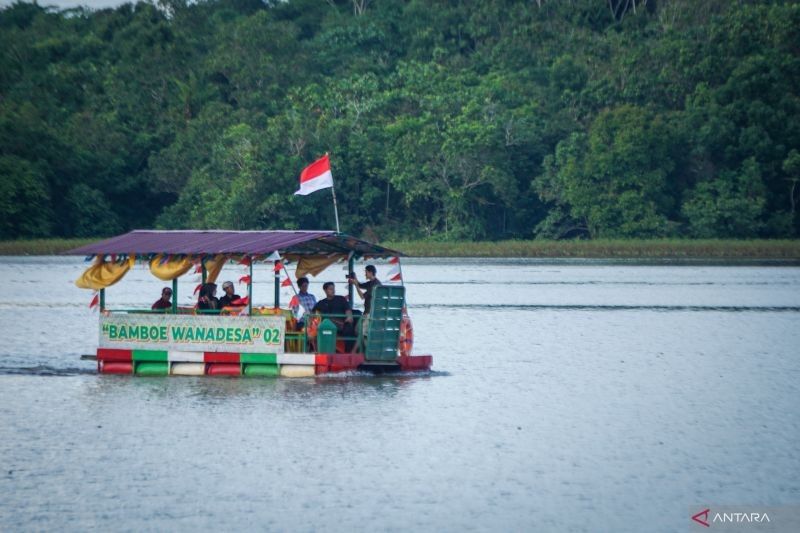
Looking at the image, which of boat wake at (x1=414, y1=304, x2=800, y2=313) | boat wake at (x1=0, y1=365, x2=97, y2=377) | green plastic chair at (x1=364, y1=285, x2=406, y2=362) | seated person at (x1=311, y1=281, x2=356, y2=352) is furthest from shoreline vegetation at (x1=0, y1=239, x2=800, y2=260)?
seated person at (x1=311, y1=281, x2=356, y2=352)

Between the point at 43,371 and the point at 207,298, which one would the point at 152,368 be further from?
the point at 43,371

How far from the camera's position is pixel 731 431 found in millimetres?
21078

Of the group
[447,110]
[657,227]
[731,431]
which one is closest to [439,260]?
[447,110]

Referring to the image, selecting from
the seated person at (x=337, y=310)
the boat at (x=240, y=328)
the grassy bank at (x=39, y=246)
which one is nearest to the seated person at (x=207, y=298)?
the boat at (x=240, y=328)

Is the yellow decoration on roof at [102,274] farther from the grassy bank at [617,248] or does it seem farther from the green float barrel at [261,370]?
the grassy bank at [617,248]

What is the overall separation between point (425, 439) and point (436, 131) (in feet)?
196

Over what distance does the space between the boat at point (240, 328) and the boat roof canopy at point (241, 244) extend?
0.08 ft

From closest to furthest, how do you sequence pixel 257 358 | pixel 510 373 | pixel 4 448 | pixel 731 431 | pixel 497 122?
pixel 4 448
pixel 731 431
pixel 257 358
pixel 510 373
pixel 497 122

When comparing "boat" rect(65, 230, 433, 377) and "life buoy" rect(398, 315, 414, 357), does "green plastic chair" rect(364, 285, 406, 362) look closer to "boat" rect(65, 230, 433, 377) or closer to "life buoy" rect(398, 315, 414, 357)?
"boat" rect(65, 230, 433, 377)

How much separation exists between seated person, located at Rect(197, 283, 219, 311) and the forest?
50248 millimetres

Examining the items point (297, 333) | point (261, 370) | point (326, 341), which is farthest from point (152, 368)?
point (326, 341)

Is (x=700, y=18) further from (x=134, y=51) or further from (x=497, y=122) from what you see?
(x=134, y=51)

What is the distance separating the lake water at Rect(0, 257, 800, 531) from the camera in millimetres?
15492

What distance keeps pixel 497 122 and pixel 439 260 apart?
539 inches
